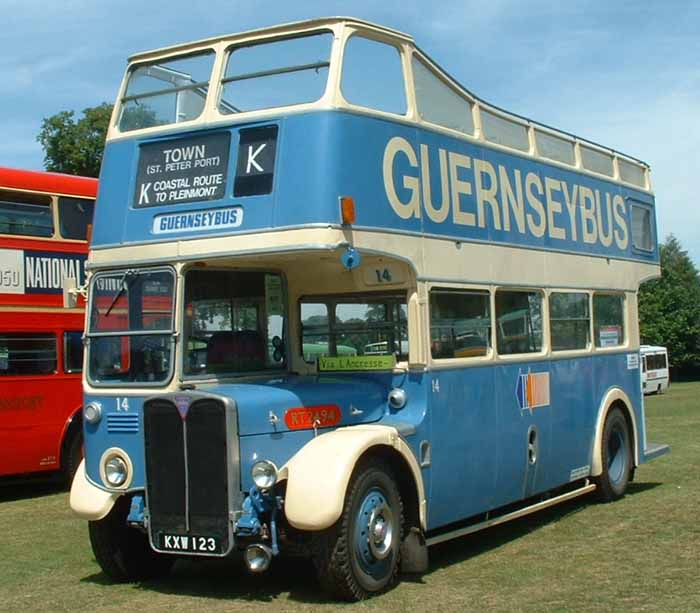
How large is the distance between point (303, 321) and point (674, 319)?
59551mm

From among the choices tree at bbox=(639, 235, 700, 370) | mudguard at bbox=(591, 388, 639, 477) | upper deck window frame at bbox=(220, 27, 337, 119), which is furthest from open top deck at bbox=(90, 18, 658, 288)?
tree at bbox=(639, 235, 700, 370)

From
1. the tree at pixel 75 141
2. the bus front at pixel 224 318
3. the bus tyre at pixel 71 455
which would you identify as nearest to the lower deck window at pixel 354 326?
the bus front at pixel 224 318

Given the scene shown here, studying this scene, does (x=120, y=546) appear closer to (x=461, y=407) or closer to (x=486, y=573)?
(x=486, y=573)

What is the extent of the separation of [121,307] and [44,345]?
6890mm

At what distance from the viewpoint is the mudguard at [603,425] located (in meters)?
12.4

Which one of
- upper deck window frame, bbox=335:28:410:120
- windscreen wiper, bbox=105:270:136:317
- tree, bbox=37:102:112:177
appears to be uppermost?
tree, bbox=37:102:112:177

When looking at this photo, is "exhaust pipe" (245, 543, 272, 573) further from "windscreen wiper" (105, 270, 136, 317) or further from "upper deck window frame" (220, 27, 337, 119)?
"upper deck window frame" (220, 27, 337, 119)

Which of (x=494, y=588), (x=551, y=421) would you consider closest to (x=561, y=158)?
(x=551, y=421)

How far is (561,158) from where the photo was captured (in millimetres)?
12523

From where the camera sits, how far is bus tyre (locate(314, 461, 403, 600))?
791cm

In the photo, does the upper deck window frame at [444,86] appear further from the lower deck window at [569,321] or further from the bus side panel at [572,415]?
the bus side panel at [572,415]

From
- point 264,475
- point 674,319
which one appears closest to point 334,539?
point 264,475

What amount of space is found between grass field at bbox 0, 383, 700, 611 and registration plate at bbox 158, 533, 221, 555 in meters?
0.40

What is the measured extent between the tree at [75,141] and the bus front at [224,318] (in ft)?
124
